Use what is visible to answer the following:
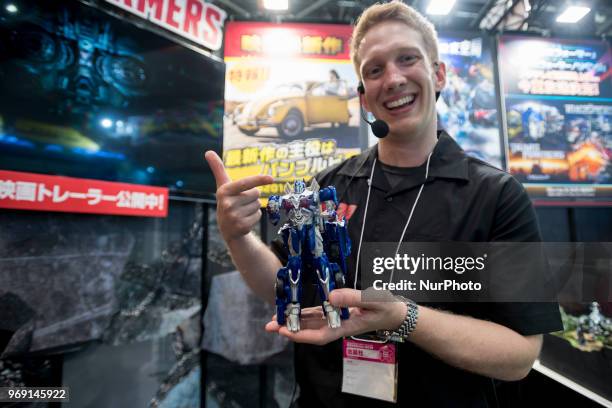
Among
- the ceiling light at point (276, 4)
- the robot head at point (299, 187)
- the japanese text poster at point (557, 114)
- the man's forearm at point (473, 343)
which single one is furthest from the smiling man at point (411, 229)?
the japanese text poster at point (557, 114)

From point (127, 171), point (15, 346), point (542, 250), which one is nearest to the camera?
point (542, 250)

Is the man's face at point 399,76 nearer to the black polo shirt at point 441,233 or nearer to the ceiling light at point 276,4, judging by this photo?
the black polo shirt at point 441,233

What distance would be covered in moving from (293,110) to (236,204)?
7.97 feet

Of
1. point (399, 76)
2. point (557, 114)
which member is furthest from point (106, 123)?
point (557, 114)

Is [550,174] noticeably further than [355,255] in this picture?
Yes

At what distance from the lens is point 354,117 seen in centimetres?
Result: 328

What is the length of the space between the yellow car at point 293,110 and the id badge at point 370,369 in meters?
2.40

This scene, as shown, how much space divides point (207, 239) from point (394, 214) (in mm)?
2528

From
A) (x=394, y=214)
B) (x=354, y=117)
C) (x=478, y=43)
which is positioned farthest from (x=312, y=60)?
(x=394, y=214)

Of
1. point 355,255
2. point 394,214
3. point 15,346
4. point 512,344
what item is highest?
point 394,214

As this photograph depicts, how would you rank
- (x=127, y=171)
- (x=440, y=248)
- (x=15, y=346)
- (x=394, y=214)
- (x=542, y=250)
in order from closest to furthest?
(x=440, y=248) < (x=542, y=250) < (x=394, y=214) < (x=15, y=346) < (x=127, y=171)

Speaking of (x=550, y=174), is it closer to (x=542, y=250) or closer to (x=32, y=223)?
(x=542, y=250)

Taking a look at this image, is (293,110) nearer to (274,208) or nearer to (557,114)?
(274,208)

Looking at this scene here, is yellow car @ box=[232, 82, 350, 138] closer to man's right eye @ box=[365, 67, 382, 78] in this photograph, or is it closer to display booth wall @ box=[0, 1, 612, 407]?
display booth wall @ box=[0, 1, 612, 407]
